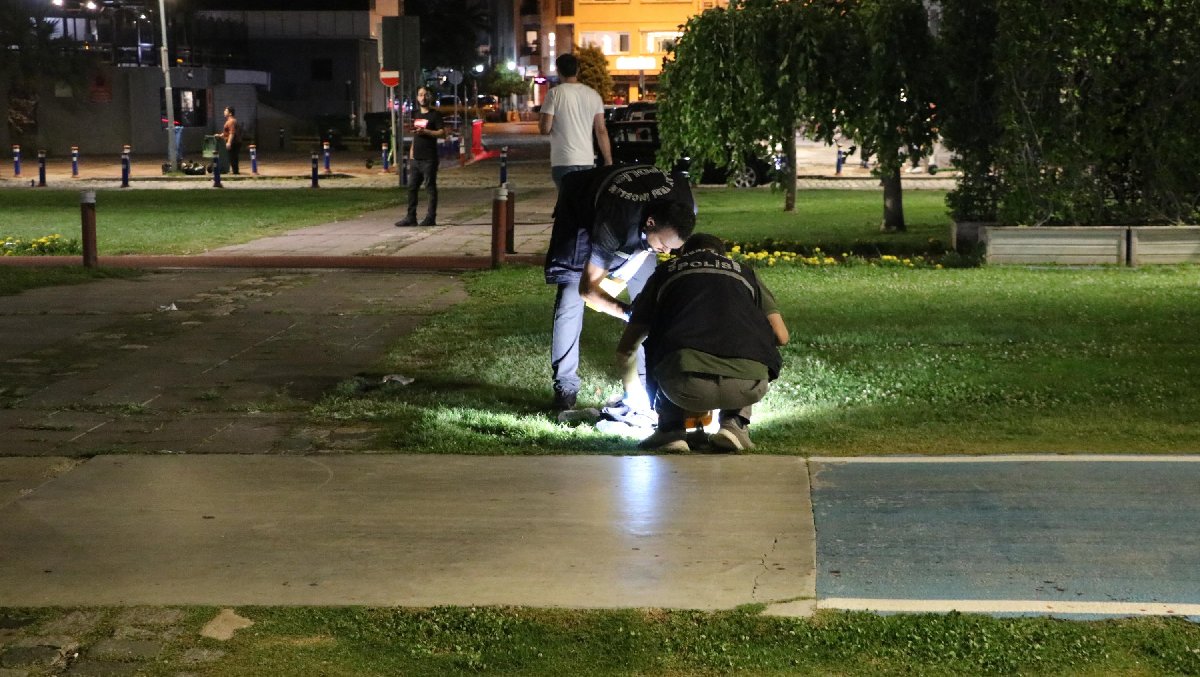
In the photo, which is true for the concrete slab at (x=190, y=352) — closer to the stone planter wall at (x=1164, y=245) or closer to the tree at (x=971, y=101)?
the tree at (x=971, y=101)

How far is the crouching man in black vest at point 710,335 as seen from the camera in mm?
7016

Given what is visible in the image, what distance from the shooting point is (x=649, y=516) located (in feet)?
20.3

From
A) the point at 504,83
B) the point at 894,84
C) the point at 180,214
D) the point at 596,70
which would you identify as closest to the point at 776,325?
the point at 894,84

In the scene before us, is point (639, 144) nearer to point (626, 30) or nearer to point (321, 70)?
point (321, 70)

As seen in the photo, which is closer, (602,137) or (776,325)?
(776,325)

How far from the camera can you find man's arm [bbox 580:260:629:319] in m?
7.50

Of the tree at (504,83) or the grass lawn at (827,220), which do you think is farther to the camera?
the tree at (504,83)

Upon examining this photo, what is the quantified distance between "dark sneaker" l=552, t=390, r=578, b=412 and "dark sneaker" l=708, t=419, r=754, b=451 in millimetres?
1211

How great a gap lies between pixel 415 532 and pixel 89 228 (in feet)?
35.3

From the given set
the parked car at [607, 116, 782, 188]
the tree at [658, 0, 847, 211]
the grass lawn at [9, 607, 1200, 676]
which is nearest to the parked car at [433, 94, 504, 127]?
the parked car at [607, 116, 782, 188]

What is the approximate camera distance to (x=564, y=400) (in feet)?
27.1

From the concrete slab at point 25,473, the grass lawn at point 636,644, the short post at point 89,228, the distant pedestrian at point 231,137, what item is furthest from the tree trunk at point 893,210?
the distant pedestrian at point 231,137

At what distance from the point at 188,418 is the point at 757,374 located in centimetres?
331

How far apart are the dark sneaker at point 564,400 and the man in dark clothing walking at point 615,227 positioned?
58cm
